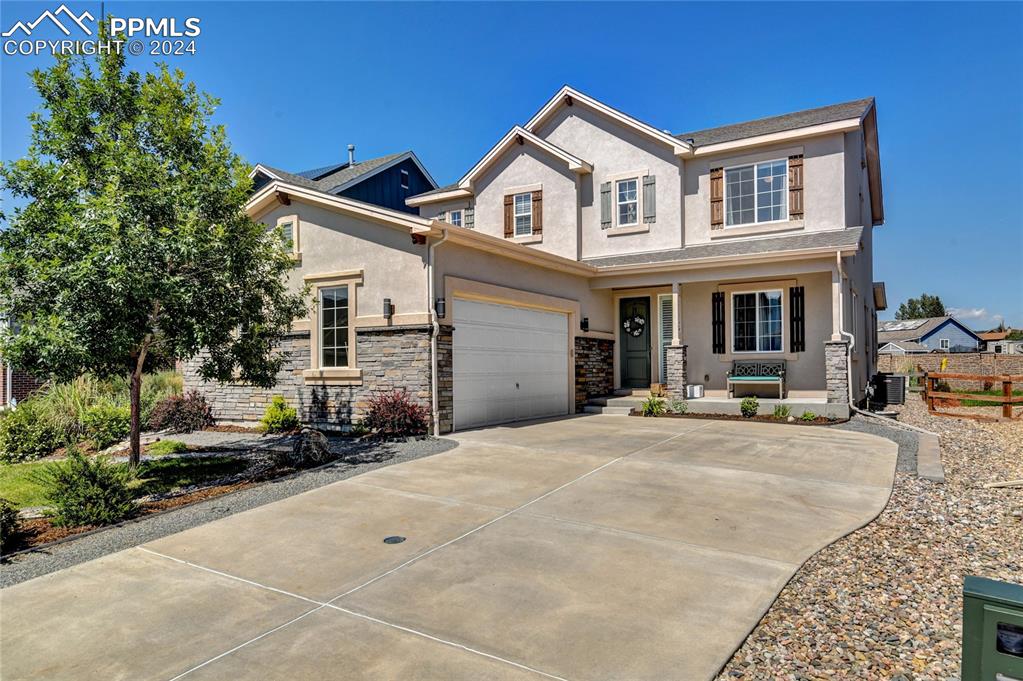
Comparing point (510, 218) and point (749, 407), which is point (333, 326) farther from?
point (749, 407)

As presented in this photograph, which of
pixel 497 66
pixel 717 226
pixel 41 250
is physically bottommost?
pixel 41 250

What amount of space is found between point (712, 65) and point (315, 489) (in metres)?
12.2

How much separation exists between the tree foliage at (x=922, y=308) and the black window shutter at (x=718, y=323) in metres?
74.3

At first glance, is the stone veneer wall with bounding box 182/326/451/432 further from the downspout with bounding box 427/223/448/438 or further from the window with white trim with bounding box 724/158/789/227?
the window with white trim with bounding box 724/158/789/227

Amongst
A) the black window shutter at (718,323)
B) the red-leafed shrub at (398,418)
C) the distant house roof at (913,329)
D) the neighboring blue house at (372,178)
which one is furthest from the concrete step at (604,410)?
the distant house roof at (913,329)

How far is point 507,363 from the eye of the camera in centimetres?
1231

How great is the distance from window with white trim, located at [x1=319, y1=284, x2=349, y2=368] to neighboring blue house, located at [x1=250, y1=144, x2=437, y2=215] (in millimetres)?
9996

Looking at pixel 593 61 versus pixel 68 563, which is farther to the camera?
pixel 593 61

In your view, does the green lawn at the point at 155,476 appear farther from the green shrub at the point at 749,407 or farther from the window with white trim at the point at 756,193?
the window with white trim at the point at 756,193

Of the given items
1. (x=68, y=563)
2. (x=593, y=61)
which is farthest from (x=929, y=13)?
(x=68, y=563)

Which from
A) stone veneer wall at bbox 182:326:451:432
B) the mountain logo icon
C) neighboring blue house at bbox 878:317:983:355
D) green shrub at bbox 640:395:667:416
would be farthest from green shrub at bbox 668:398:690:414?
neighboring blue house at bbox 878:317:983:355

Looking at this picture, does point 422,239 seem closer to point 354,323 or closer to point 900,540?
point 354,323

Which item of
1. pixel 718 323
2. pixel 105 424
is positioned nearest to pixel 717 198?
pixel 718 323

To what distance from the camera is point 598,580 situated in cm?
415
